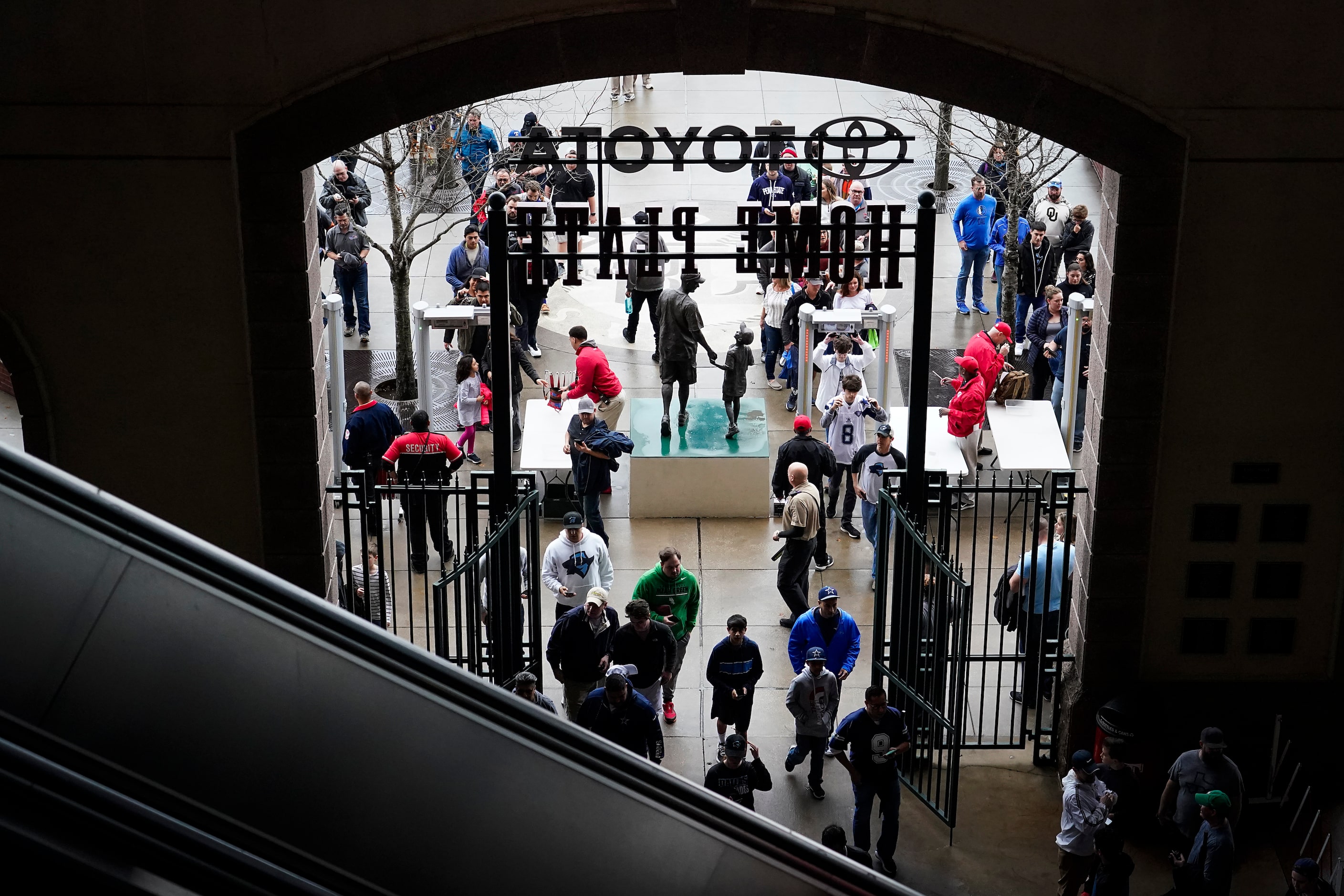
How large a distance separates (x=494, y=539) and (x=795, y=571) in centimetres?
341

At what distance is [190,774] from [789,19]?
7394mm

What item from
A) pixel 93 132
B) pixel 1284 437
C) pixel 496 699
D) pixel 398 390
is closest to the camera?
pixel 496 699

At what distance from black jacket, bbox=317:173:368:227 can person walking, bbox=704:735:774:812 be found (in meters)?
11.4

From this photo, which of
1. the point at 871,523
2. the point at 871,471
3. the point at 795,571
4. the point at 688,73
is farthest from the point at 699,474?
the point at 688,73

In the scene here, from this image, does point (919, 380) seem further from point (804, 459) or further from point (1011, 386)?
point (1011, 386)

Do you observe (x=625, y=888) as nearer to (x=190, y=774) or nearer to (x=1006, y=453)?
(x=190, y=774)

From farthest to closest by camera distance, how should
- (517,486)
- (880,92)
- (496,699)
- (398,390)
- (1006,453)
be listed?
(880,92) < (398,390) < (1006,453) < (517,486) < (496,699)

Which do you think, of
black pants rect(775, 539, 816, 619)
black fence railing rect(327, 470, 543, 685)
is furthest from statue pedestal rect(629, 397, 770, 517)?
black fence railing rect(327, 470, 543, 685)

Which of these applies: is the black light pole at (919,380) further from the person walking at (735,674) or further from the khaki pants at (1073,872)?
the khaki pants at (1073,872)

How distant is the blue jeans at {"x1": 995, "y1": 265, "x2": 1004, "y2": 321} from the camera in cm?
1930

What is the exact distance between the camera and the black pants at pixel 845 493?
50.3 feet

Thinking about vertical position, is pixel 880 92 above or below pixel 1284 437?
above

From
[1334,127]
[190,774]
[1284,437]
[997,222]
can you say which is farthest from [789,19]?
[997,222]

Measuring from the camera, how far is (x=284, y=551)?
35.9 ft
